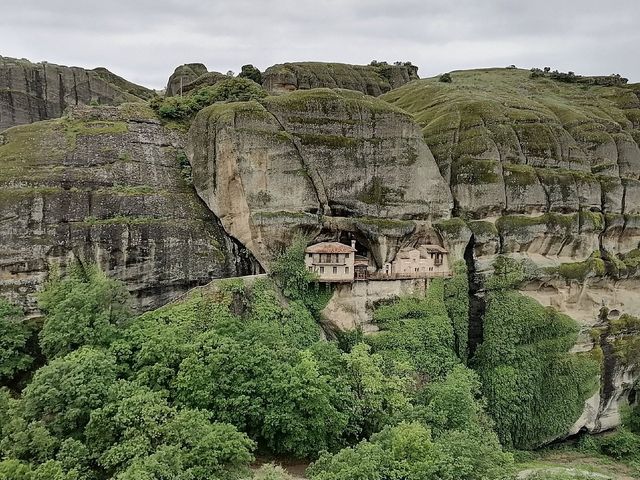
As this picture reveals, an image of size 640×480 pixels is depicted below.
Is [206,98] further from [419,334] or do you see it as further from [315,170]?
[419,334]

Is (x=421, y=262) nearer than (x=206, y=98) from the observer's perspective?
Yes

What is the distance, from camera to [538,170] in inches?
1344

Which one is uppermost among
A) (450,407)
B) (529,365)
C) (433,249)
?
(433,249)

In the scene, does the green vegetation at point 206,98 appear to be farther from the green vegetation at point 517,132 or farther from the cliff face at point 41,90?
the green vegetation at point 517,132

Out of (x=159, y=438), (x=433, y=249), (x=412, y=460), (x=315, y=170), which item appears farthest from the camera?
(x=433, y=249)

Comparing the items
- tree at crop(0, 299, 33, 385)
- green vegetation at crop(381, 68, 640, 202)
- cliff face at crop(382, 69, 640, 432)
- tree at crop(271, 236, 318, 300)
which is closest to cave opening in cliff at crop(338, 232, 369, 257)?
tree at crop(271, 236, 318, 300)

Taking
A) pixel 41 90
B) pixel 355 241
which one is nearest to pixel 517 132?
pixel 355 241

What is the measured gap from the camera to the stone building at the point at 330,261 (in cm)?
2838

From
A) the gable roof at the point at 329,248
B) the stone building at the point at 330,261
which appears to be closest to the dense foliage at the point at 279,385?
the stone building at the point at 330,261

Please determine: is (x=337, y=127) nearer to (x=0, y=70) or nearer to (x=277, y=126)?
(x=277, y=126)

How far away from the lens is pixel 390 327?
1141 inches

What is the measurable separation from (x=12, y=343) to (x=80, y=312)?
382 cm

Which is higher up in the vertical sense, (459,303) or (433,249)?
(433,249)

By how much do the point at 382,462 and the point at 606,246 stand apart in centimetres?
2628
